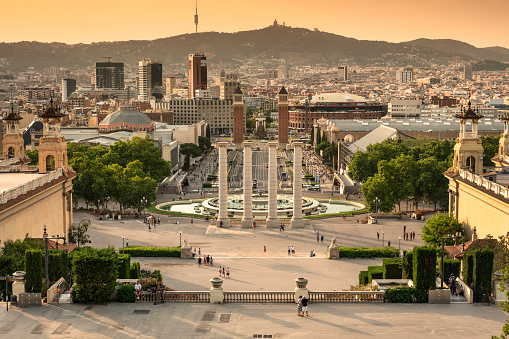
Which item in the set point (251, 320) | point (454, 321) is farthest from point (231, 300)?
point (454, 321)

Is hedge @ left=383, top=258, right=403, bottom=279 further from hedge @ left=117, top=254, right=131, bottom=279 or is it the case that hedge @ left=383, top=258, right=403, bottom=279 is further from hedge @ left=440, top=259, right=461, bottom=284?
hedge @ left=117, top=254, right=131, bottom=279

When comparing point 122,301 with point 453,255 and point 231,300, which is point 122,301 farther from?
point 453,255

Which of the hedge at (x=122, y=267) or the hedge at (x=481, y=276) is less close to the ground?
the hedge at (x=481, y=276)

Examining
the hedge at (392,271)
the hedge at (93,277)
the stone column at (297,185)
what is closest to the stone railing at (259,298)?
the hedge at (93,277)

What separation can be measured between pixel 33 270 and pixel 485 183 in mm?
36649

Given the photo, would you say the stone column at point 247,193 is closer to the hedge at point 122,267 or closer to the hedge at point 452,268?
the hedge at point 122,267

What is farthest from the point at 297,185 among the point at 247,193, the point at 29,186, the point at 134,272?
the point at 134,272

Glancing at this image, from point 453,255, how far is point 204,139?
480 ft

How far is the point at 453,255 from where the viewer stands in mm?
54688

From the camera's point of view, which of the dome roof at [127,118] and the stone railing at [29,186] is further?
the dome roof at [127,118]

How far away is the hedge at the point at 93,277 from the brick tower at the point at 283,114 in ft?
312

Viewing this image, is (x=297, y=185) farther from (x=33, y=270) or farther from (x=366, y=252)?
(x=33, y=270)

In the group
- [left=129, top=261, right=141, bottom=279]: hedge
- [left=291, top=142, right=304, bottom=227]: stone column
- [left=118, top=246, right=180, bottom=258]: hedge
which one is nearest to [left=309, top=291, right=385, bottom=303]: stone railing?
[left=129, top=261, right=141, bottom=279]: hedge

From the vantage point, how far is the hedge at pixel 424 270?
4094 centimetres
